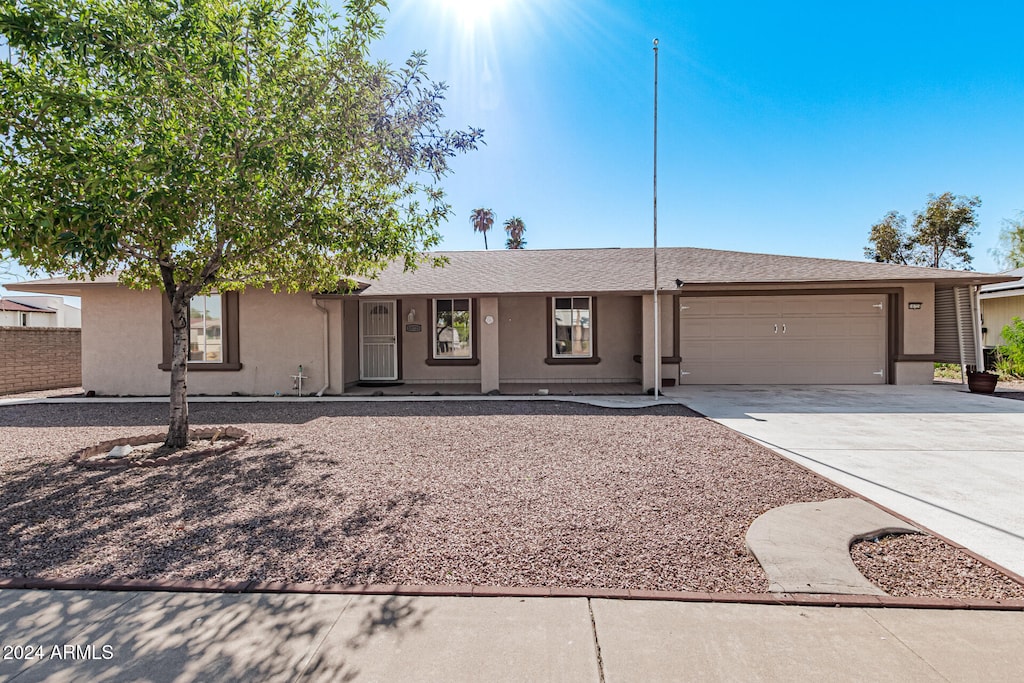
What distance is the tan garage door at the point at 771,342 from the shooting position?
1278cm

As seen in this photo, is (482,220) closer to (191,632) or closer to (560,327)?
(560,327)

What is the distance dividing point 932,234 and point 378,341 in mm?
33225

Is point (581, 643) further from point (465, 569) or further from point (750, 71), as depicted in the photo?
point (750, 71)

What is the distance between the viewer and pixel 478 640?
251 cm

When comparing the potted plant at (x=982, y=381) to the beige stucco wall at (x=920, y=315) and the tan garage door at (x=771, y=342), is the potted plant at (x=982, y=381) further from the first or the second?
the tan garage door at (x=771, y=342)

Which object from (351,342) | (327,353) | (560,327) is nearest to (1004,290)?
(560,327)

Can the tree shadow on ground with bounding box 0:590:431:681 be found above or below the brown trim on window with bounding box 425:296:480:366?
below

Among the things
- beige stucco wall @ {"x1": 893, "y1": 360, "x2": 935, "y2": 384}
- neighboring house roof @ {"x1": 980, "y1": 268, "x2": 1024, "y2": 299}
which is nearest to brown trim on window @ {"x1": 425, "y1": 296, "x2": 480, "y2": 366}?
beige stucco wall @ {"x1": 893, "y1": 360, "x2": 935, "y2": 384}

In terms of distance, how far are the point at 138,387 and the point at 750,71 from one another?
57.3ft

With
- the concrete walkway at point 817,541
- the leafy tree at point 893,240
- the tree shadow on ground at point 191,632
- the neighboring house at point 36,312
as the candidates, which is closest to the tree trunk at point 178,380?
the tree shadow on ground at point 191,632

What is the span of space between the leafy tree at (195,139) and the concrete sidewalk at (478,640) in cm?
366

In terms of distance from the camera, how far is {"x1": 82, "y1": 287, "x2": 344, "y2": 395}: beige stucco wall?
11.5 metres

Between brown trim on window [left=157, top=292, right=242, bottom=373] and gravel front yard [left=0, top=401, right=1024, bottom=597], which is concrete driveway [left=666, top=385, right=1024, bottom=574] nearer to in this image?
gravel front yard [left=0, top=401, right=1024, bottom=597]

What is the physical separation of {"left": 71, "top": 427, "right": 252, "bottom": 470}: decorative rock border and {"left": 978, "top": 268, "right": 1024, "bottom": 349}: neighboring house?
895 inches
